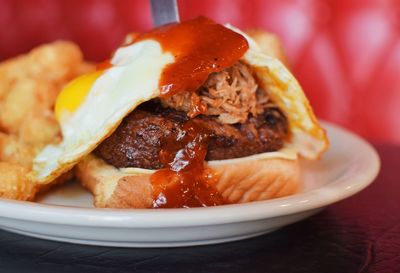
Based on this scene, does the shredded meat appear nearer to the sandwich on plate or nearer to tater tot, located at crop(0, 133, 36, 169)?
the sandwich on plate

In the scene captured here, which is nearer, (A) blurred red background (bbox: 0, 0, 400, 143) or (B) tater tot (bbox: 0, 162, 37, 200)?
(B) tater tot (bbox: 0, 162, 37, 200)

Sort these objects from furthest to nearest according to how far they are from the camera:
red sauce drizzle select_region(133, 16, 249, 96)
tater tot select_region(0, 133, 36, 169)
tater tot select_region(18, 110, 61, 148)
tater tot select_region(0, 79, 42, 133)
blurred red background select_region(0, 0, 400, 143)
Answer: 1. blurred red background select_region(0, 0, 400, 143)
2. tater tot select_region(0, 79, 42, 133)
3. tater tot select_region(18, 110, 61, 148)
4. tater tot select_region(0, 133, 36, 169)
5. red sauce drizzle select_region(133, 16, 249, 96)

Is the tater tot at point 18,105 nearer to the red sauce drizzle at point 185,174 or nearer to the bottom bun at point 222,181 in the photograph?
the bottom bun at point 222,181

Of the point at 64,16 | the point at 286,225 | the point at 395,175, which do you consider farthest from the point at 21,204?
the point at 64,16

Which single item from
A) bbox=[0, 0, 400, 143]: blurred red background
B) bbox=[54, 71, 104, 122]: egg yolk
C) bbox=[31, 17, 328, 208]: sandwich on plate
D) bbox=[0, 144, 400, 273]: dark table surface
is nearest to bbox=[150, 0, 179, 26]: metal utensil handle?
bbox=[31, 17, 328, 208]: sandwich on plate

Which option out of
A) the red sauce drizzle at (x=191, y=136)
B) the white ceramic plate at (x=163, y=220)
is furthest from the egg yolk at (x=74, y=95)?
the white ceramic plate at (x=163, y=220)

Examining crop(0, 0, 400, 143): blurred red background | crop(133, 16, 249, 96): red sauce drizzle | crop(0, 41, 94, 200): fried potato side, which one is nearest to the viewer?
crop(133, 16, 249, 96): red sauce drizzle

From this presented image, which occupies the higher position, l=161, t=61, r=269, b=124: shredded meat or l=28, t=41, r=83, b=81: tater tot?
l=161, t=61, r=269, b=124: shredded meat
